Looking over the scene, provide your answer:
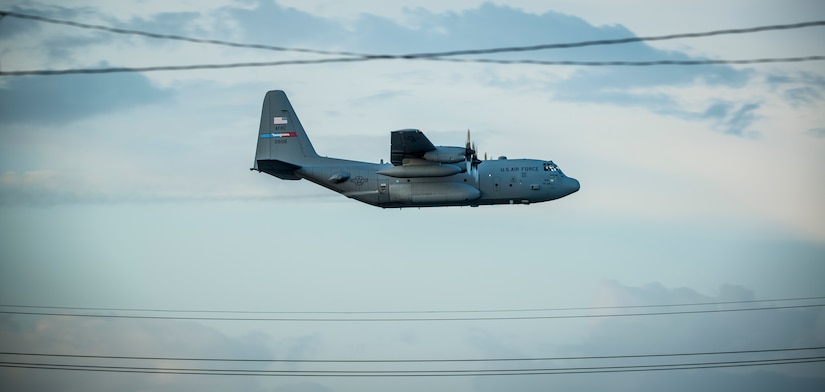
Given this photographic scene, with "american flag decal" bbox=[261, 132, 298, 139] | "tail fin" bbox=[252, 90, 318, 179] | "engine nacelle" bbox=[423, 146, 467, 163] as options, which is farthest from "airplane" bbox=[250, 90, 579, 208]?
"american flag decal" bbox=[261, 132, 298, 139]

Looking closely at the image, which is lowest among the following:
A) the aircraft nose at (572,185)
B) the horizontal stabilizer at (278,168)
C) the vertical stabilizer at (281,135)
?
the aircraft nose at (572,185)

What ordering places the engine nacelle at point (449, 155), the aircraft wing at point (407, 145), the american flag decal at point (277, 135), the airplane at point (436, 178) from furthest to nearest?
1. the american flag decal at point (277, 135)
2. the airplane at point (436, 178)
3. the engine nacelle at point (449, 155)
4. the aircraft wing at point (407, 145)

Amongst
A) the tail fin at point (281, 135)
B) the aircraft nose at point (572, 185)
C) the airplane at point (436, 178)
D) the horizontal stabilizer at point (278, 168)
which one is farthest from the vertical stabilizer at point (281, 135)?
the aircraft nose at point (572, 185)

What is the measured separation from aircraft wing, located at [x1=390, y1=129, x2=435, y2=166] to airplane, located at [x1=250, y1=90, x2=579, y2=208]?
64 millimetres

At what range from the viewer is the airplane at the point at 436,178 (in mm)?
71375

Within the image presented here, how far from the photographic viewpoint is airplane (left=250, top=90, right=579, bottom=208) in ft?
234

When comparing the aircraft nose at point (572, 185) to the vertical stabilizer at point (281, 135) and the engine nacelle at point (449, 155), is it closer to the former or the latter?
the engine nacelle at point (449, 155)

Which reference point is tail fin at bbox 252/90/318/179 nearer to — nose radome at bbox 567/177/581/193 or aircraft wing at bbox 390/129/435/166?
aircraft wing at bbox 390/129/435/166

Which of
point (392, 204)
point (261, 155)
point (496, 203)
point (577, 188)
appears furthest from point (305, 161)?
point (577, 188)

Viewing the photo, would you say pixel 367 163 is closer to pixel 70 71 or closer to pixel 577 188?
pixel 577 188

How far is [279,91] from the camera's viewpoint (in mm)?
79562

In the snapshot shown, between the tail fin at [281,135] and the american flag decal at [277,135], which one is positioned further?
the american flag decal at [277,135]

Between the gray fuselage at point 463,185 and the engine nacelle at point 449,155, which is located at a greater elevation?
the engine nacelle at point 449,155

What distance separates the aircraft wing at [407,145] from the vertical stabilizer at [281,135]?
825 centimetres
